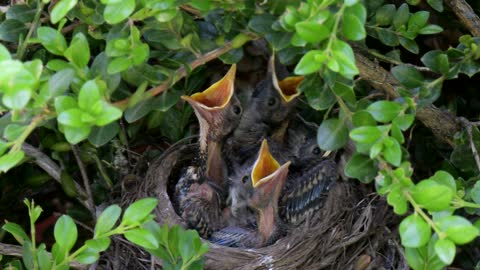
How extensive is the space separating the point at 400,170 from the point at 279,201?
71 centimetres

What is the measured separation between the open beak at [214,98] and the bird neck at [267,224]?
0.21 metres

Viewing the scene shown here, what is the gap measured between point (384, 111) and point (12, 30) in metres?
0.62

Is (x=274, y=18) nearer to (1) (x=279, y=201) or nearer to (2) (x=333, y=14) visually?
(2) (x=333, y=14)

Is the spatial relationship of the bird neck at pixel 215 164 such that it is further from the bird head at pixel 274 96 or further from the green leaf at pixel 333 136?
the green leaf at pixel 333 136

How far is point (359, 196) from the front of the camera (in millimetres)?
1828

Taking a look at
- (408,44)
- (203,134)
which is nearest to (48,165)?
(203,134)

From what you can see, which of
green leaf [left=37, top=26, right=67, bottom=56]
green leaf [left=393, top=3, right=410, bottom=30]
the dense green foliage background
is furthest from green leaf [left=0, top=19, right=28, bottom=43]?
green leaf [left=393, top=3, right=410, bottom=30]

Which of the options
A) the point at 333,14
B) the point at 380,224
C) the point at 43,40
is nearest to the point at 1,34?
the point at 43,40

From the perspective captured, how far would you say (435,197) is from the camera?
1087 millimetres

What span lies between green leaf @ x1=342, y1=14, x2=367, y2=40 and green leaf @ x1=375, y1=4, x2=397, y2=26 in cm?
38

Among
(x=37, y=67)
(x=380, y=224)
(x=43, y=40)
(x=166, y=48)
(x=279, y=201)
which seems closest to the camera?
(x=37, y=67)

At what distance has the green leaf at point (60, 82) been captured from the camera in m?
1.11

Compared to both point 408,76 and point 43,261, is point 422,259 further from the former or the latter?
point 43,261

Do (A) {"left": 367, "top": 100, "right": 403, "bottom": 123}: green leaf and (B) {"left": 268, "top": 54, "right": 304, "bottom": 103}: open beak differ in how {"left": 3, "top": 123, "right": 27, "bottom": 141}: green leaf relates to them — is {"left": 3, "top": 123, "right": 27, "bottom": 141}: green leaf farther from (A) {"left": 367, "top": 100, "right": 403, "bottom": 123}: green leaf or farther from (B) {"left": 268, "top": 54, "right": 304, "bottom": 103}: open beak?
(B) {"left": 268, "top": 54, "right": 304, "bottom": 103}: open beak
